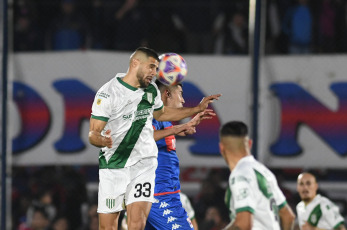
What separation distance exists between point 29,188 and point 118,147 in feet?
13.5

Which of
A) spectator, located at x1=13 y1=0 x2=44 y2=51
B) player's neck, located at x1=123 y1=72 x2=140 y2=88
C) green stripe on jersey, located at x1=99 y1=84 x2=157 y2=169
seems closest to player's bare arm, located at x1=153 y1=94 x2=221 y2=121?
green stripe on jersey, located at x1=99 y1=84 x2=157 y2=169

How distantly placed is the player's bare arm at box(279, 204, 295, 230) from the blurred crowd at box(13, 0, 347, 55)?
4.23 metres

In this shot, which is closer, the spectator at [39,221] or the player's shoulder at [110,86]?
the player's shoulder at [110,86]

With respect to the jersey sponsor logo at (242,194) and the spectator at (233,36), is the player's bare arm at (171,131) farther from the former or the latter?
the spectator at (233,36)

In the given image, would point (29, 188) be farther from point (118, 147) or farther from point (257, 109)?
point (118, 147)

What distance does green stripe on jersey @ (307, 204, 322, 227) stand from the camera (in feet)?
29.3

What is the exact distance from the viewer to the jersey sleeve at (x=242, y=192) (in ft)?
19.0

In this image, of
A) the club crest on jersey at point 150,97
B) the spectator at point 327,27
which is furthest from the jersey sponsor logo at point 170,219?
the spectator at point 327,27

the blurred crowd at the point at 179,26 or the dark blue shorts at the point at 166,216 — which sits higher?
the blurred crowd at the point at 179,26

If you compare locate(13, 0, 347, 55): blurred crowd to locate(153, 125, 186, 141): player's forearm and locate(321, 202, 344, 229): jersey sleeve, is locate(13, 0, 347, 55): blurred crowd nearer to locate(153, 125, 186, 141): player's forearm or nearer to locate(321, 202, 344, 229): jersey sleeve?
locate(321, 202, 344, 229): jersey sleeve

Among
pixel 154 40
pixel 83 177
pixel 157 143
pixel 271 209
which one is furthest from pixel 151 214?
pixel 154 40

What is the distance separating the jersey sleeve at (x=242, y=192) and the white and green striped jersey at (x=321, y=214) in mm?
3150

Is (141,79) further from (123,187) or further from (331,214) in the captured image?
(331,214)

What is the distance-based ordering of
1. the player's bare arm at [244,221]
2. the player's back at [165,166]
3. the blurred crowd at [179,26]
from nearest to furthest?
the player's bare arm at [244,221] < the player's back at [165,166] < the blurred crowd at [179,26]
